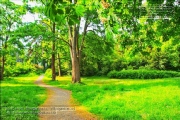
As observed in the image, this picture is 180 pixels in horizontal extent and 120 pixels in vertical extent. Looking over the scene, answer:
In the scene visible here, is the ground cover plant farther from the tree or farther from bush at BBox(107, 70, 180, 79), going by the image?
the tree

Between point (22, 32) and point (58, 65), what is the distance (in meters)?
24.8

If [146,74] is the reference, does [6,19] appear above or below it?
above

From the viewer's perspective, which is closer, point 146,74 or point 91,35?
point 91,35

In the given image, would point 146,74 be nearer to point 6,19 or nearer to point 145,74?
point 145,74

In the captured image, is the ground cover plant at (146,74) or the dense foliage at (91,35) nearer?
the dense foliage at (91,35)

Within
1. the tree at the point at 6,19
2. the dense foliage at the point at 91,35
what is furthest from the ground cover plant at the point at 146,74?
the tree at the point at 6,19

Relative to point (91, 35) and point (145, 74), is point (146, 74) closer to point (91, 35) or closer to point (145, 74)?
point (145, 74)

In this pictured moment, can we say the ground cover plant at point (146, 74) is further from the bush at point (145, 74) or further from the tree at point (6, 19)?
the tree at point (6, 19)

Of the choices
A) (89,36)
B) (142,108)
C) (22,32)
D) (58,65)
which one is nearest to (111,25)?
(142,108)

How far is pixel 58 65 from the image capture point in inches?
2046

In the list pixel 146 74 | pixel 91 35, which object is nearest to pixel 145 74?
pixel 146 74

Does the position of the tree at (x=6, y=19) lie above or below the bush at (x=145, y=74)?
above

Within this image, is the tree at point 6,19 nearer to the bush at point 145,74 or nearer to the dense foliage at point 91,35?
the dense foliage at point 91,35

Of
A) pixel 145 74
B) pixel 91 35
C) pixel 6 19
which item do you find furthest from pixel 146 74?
pixel 6 19
